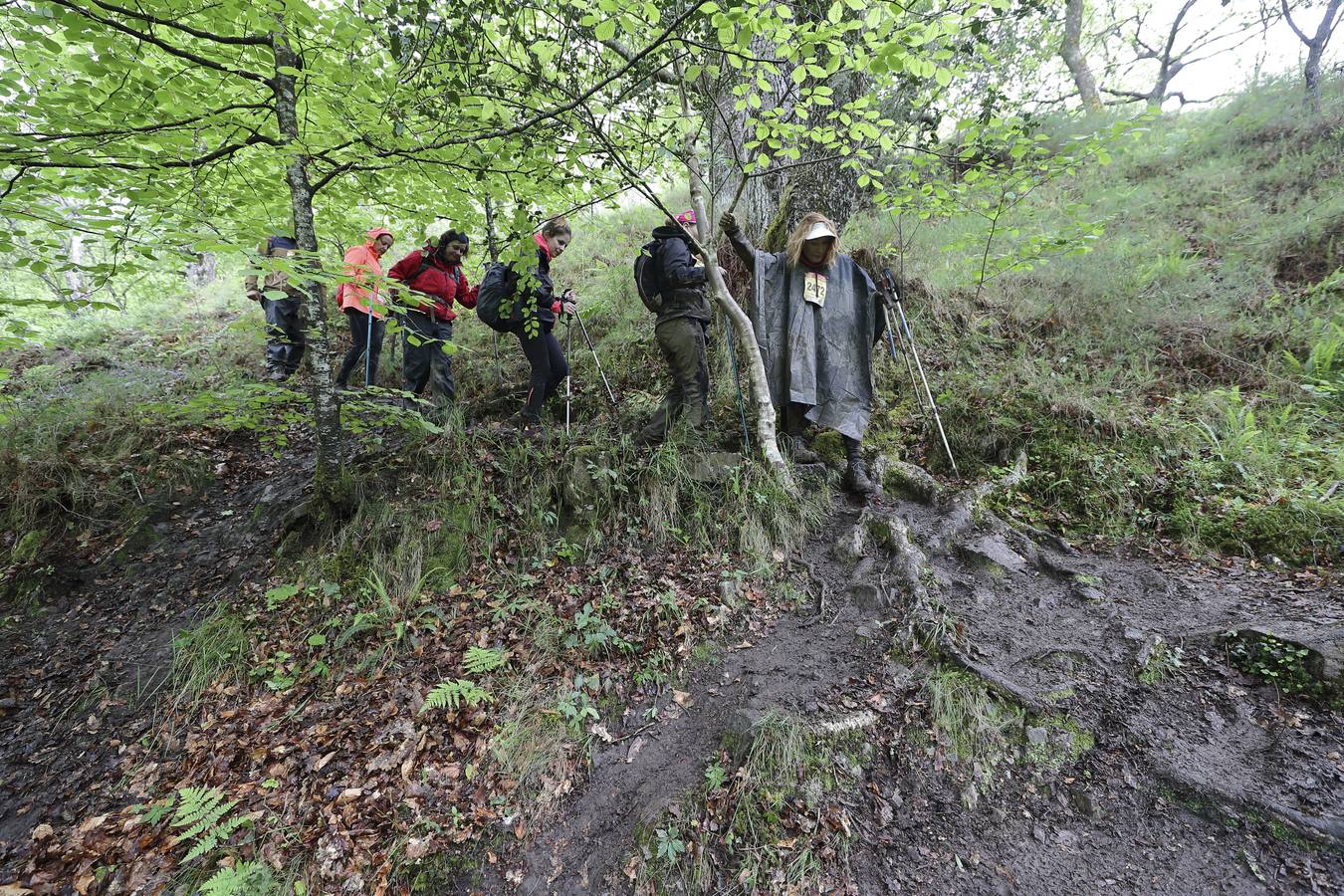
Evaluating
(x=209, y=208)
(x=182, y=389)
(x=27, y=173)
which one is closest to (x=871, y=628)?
(x=209, y=208)

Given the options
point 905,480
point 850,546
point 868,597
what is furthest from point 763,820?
point 905,480

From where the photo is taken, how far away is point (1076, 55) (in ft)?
40.8

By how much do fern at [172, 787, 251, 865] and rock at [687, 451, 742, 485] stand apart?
142 inches

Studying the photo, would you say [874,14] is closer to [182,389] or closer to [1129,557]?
[1129,557]

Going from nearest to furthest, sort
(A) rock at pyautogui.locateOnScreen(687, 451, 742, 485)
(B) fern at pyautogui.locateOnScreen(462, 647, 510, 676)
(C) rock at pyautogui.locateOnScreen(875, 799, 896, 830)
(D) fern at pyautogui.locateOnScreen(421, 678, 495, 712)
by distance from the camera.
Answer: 1. (C) rock at pyautogui.locateOnScreen(875, 799, 896, 830)
2. (D) fern at pyautogui.locateOnScreen(421, 678, 495, 712)
3. (B) fern at pyautogui.locateOnScreen(462, 647, 510, 676)
4. (A) rock at pyautogui.locateOnScreen(687, 451, 742, 485)

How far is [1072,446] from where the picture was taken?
4.59 metres

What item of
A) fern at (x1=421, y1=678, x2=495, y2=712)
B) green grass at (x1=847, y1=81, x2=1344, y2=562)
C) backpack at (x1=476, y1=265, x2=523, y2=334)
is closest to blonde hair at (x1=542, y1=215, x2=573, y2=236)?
backpack at (x1=476, y1=265, x2=523, y2=334)

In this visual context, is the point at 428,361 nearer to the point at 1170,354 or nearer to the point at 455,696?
the point at 455,696

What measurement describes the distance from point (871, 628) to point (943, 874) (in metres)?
1.37

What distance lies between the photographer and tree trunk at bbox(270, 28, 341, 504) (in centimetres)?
353

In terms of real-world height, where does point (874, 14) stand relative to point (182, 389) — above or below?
above

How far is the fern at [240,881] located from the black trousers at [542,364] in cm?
398

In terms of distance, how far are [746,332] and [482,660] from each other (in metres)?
3.40

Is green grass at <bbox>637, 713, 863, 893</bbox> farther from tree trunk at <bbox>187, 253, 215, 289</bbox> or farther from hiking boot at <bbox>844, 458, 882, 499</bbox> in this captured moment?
tree trunk at <bbox>187, 253, 215, 289</bbox>
